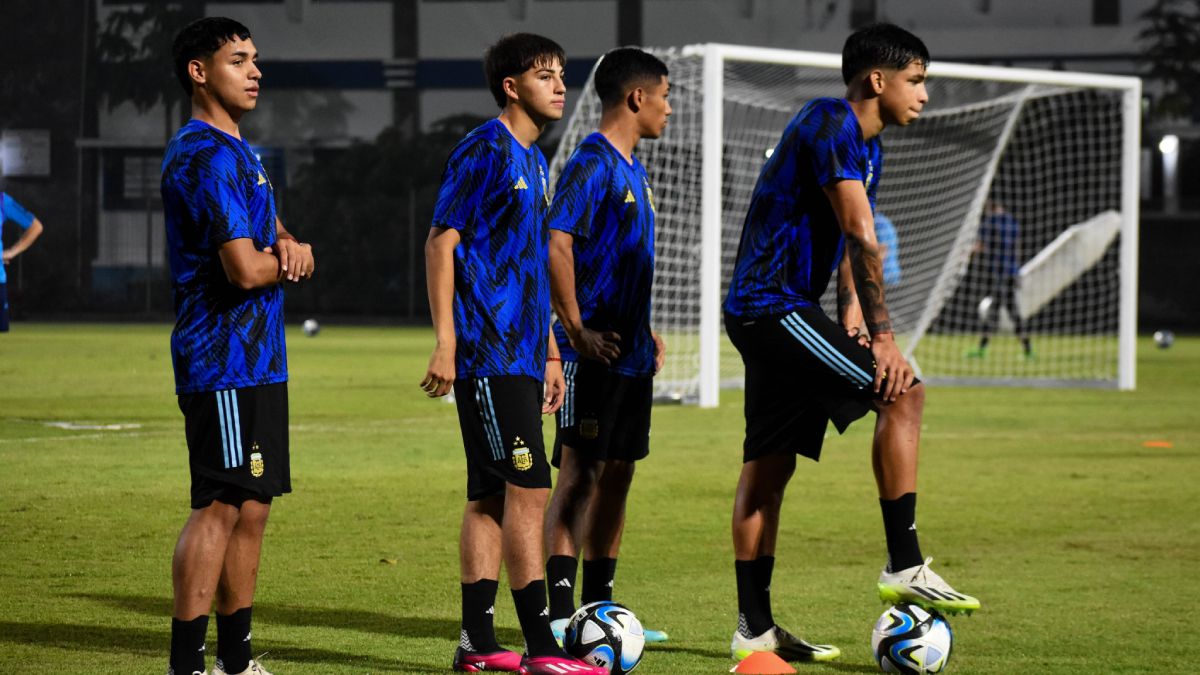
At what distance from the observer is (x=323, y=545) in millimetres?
7285

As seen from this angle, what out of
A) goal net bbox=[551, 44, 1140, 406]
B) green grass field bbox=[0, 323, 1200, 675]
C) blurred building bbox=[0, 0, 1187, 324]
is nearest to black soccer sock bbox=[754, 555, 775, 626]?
green grass field bbox=[0, 323, 1200, 675]

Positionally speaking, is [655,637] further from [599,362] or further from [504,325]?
[504,325]

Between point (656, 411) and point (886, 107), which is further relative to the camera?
point (656, 411)

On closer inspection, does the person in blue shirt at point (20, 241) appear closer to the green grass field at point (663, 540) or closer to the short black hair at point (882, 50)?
the green grass field at point (663, 540)

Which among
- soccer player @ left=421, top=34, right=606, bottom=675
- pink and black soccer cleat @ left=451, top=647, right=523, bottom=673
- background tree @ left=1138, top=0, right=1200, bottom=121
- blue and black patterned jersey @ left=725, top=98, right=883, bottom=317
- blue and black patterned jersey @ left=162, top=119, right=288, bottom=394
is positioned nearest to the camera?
blue and black patterned jersey @ left=162, top=119, right=288, bottom=394

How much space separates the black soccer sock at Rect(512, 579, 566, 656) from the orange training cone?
0.54 metres

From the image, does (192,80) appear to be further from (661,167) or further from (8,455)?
(661,167)

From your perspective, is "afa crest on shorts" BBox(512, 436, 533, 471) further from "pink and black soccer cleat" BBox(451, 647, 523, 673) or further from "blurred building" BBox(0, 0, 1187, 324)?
"blurred building" BBox(0, 0, 1187, 324)

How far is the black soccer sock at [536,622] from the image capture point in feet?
15.3

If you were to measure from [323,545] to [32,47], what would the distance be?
31.4 metres

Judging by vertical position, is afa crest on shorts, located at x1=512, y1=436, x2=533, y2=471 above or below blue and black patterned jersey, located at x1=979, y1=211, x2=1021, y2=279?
below

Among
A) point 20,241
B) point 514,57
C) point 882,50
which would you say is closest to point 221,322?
point 514,57

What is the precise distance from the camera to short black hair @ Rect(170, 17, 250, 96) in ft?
14.5

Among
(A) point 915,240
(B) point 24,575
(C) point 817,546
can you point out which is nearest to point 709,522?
(C) point 817,546
